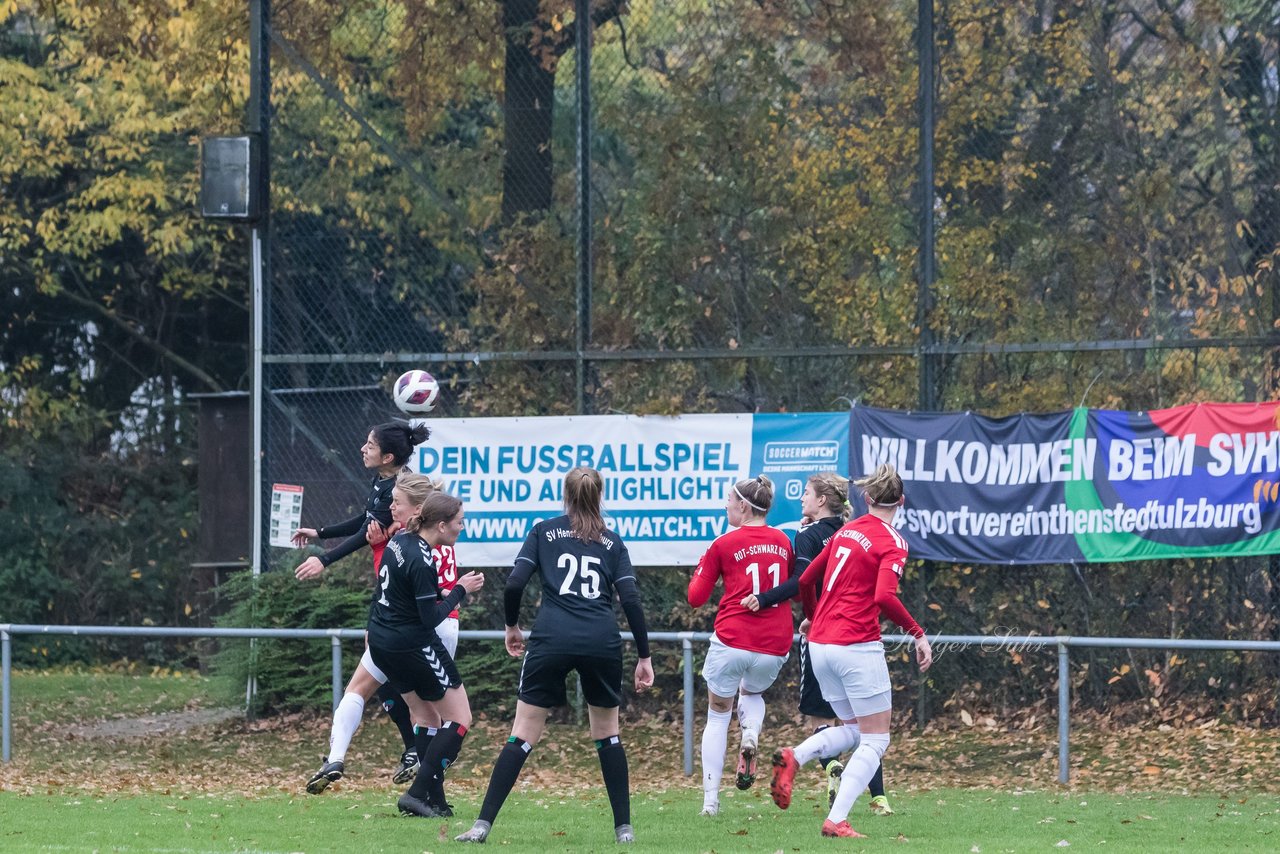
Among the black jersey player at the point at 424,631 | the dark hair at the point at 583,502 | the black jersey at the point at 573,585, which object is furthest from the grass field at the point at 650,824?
the dark hair at the point at 583,502

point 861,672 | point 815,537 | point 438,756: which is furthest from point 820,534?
point 438,756

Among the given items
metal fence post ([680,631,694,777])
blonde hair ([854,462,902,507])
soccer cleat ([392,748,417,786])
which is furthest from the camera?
metal fence post ([680,631,694,777])

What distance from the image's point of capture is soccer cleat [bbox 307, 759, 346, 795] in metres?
9.41

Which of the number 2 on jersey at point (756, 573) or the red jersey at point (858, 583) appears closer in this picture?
the red jersey at point (858, 583)

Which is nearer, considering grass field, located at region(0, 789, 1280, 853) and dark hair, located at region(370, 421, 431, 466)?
grass field, located at region(0, 789, 1280, 853)

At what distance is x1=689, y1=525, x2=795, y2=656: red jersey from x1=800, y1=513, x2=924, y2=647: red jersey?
68 cm

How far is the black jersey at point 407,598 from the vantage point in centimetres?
895

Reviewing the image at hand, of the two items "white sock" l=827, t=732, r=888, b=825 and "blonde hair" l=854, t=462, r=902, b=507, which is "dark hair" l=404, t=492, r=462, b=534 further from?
"white sock" l=827, t=732, r=888, b=825

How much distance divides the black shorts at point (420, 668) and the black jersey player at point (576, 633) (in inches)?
38.2

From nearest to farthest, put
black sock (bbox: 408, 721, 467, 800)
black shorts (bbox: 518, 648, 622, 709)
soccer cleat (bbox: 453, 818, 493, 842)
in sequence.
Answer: black shorts (bbox: 518, 648, 622, 709)
soccer cleat (bbox: 453, 818, 493, 842)
black sock (bbox: 408, 721, 467, 800)

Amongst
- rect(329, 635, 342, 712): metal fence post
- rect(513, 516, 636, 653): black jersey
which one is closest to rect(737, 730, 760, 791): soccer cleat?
rect(513, 516, 636, 653): black jersey

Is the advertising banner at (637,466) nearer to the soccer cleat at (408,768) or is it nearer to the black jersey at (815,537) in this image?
the black jersey at (815,537)

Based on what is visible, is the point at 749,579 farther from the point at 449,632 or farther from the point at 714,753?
the point at 449,632

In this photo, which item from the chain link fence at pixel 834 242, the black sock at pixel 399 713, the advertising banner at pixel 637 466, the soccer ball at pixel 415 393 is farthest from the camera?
the advertising banner at pixel 637 466
